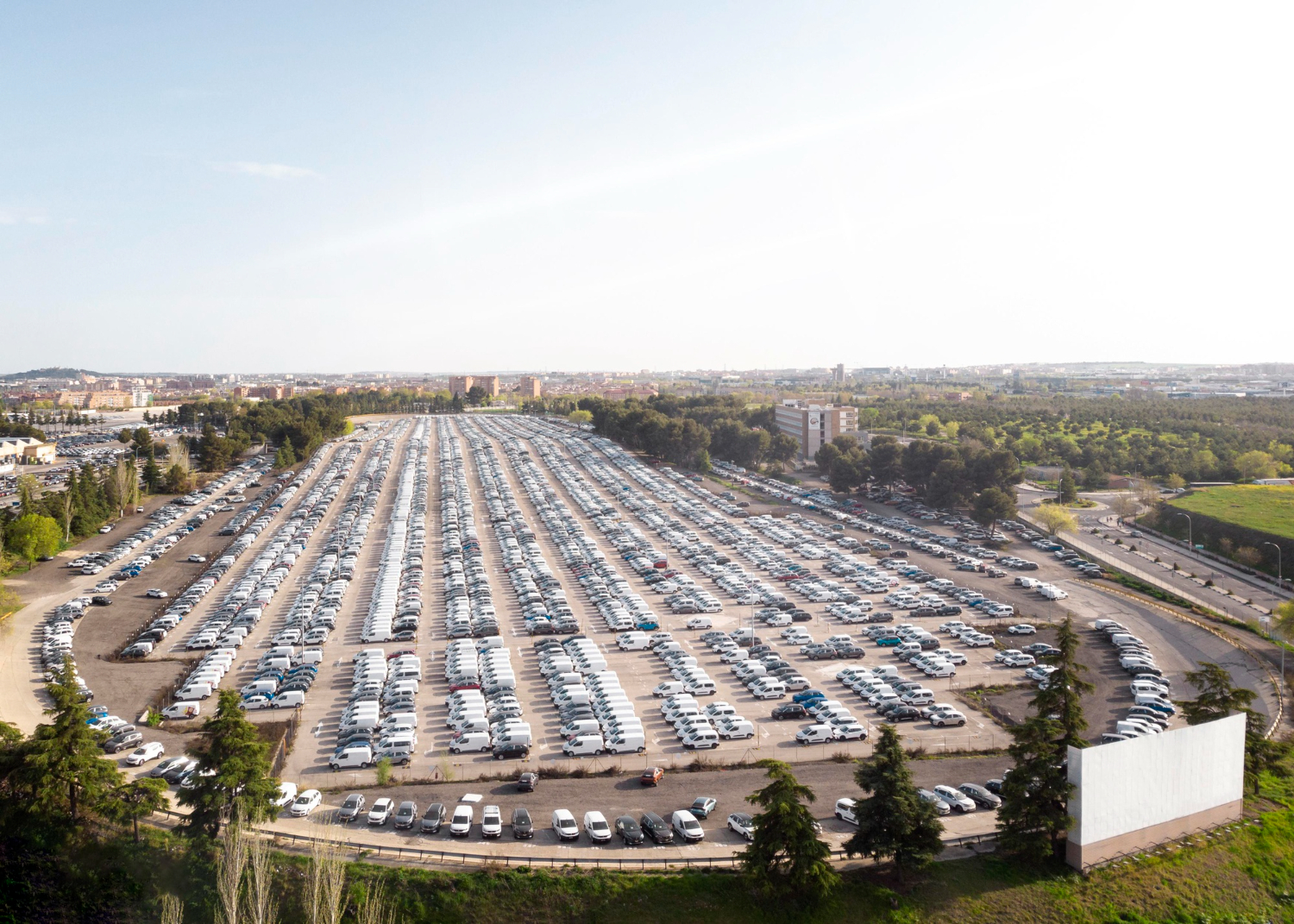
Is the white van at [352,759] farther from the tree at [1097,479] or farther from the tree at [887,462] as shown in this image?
the tree at [1097,479]

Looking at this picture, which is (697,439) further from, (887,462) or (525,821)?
(525,821)

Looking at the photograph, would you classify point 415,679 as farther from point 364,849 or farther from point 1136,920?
point 1136,920

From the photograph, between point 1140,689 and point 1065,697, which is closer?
point 1065,697

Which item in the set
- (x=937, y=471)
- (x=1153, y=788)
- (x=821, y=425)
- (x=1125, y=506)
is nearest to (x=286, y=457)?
(x=821, y=425)

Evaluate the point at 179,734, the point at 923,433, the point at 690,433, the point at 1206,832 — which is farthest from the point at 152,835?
the point at 923,433

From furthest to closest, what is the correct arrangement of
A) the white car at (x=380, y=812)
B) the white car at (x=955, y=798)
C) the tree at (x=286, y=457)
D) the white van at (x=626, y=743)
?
the tree at (x=286, y=457), the white van at (x=626, y=743), the white car at (x=955, y=798), the white car at (x=380, y=812)

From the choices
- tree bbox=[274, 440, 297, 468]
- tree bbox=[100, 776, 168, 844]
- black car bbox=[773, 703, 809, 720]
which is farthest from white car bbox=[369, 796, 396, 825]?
tree bbox=[274, 440, 297, 468]

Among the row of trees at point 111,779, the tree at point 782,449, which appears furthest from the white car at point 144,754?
the tree at point 782,449
